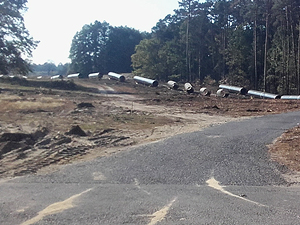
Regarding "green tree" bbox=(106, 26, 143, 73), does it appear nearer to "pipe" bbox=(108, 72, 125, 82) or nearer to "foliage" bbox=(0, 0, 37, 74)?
"pipe" bbox=(108, 72, 125, 82)

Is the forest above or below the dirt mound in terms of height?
above

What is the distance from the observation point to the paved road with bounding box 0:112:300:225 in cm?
675

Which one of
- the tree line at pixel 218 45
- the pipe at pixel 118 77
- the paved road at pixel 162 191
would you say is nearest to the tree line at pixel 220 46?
the tree line at pixel 218 45

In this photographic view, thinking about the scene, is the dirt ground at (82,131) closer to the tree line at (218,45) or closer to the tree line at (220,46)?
the tree line at (218,45)

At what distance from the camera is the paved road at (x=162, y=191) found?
22.1ft

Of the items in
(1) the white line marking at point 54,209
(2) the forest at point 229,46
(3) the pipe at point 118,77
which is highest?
(2) the forest at point 229,46

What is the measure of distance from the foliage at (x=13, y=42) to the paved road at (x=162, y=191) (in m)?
34.0

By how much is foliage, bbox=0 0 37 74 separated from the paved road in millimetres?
34038

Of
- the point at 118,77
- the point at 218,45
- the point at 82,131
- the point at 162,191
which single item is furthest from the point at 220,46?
the point at 162,191

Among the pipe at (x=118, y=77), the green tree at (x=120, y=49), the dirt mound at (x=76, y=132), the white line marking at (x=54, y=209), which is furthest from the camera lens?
the green tree at (x=120, y=49)

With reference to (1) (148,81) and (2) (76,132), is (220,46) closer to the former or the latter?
(1) (148,81)

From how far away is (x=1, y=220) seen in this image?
21.6ft

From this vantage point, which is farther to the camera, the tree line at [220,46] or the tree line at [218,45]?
the tree line at [220,46]

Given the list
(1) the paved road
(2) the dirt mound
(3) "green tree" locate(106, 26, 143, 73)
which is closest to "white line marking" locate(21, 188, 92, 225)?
(1) the paved road
